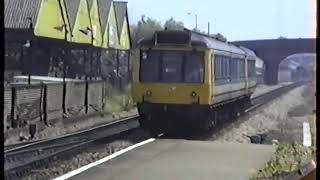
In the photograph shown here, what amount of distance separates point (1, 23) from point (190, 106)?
1311 centimetres

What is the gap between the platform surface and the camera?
8492mm

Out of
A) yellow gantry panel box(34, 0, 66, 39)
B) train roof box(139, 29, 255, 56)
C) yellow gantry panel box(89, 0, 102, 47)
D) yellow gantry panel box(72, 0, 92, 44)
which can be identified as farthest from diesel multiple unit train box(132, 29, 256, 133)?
yellow gantry panel box(34, 0, 66, 39)

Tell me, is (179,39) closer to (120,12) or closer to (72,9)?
(120,12)

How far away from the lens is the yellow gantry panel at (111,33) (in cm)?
1012

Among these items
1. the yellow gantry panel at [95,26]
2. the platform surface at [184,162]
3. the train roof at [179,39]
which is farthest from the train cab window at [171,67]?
the yellow gantry panel at [95,26]

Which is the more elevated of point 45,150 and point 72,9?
point 72,9

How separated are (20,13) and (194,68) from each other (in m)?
11.8

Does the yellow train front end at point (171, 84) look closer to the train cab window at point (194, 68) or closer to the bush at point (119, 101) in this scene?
the train cab window at point (194, 68)

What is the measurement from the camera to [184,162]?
9.87 metres

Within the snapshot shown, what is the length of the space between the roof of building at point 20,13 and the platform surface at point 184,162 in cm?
323

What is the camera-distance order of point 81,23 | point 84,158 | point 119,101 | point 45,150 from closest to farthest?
point 81,23, point 84,158, point 45,150, point 119,101

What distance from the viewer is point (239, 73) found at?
22.1 m

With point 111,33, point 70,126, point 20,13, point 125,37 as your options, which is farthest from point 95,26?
point 70,126

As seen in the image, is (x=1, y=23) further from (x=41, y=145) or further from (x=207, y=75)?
(x=207, y=75)
